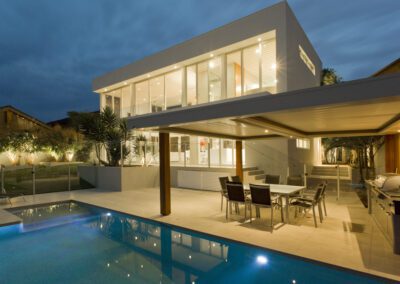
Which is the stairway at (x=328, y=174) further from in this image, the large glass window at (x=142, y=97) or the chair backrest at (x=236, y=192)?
the large glass window at (x=142, y=97)

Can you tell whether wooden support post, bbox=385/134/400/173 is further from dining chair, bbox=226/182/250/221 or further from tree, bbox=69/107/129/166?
tree, bbox=69/107/129/166

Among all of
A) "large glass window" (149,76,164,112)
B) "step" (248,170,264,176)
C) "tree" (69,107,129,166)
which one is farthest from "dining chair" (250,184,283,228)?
"large glass window" (149,76,164,112)

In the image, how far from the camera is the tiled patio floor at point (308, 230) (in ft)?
13.5

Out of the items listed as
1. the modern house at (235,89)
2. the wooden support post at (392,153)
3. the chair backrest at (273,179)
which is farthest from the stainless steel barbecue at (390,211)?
the wooden support post at (392,153)

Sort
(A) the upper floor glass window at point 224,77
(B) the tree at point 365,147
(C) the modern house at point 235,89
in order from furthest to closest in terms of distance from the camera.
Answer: (B) the tree at point 365,147 → (A) the upper floor glass window at point 224,77 → (C) the modern house at point 235,89

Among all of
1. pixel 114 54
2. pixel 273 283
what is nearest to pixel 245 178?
pixel 273 283

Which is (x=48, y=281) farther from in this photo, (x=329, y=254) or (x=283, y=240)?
(x=329, y=254)

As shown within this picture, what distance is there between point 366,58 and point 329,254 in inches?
4419

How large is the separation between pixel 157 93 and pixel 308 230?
13.6 metres

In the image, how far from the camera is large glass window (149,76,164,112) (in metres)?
16.0

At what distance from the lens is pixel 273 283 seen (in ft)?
12.1

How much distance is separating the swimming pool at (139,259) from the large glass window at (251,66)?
8801mm

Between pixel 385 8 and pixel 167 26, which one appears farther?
pixel 167 26

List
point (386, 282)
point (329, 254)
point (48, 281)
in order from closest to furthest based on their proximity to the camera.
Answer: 1. point (386, 282)
2. point (48, 281)
3. point (329, 254)
